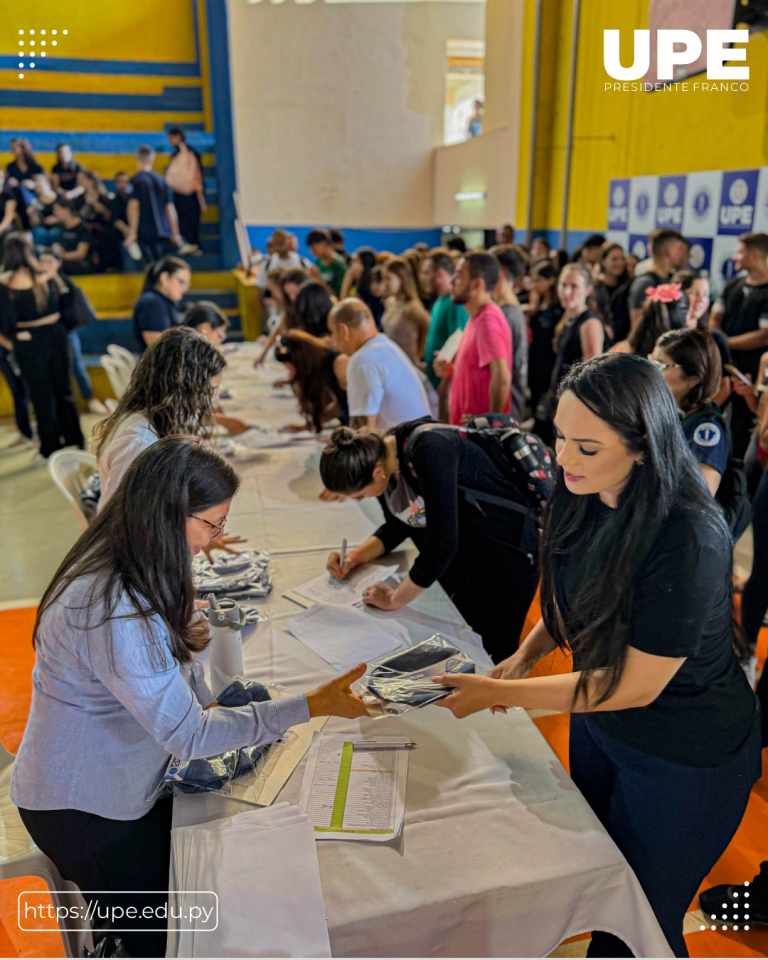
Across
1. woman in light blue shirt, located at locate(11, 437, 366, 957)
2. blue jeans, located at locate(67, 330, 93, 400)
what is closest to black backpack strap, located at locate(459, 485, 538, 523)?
woman in light blue shirt, located at locate(11, 437, 366, 957)

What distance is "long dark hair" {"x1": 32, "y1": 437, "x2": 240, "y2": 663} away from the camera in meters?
1.11

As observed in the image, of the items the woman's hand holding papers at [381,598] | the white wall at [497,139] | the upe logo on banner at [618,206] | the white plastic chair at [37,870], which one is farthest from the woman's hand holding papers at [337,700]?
the white wall at [497,139]

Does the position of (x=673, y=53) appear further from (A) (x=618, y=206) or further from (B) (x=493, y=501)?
(B) (x=493, y=501)

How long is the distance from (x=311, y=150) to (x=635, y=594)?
12.1 m

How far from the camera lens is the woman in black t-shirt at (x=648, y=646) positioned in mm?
1071

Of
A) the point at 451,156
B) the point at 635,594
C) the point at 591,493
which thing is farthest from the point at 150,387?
the point at 451,156

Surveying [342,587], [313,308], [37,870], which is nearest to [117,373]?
[313,308]

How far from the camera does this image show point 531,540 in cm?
204

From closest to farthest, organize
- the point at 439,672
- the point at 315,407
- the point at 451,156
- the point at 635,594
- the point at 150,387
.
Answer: the point at 635,594 < the point at 439,672 < the point at 150,387 < the point at 315,407 < the point at 451,156

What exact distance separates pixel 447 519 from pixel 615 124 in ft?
20.5

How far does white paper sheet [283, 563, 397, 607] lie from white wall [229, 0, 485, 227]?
10993mm

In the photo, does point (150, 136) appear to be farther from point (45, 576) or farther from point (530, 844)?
point (530, 844)

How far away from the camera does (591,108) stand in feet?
23.4

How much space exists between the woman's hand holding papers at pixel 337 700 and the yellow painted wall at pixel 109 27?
1121 centimetres
